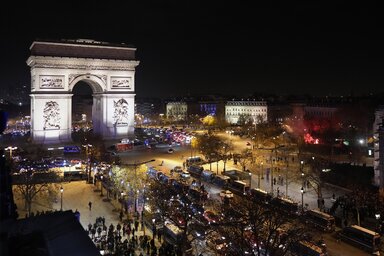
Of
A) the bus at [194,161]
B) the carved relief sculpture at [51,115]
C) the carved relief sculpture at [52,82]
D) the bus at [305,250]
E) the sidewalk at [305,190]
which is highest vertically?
the carved relief sculpture at [52,82]

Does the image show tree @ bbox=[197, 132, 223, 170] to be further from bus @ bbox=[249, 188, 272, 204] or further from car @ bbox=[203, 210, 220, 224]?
car @ bbox=[203, 210, 220, 224]

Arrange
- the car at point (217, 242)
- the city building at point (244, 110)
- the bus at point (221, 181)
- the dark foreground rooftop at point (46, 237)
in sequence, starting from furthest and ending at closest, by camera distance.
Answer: the city building at point (244, 110) < the bus at point (221, 181) < the car at point (217, 242) < the dark foreground rooftop at point (46, 237)

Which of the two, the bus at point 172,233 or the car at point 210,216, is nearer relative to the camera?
the bus at point 172,233

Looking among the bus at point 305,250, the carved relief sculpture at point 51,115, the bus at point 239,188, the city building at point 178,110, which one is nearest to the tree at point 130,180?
the bus at point 239,188

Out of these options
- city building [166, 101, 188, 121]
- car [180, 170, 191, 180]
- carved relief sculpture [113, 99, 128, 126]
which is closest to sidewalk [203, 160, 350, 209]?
car [180, 170, 191, 180]

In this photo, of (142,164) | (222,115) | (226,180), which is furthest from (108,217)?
(222,115)

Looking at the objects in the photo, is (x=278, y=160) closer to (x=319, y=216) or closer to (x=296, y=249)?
(x=319, y=216)

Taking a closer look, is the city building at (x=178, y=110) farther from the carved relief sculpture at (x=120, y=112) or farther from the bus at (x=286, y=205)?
the bus at (x=286, y=205)

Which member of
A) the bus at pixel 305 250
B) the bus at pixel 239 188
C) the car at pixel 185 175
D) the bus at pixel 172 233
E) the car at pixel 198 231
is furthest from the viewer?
the car at pixel 185 175
